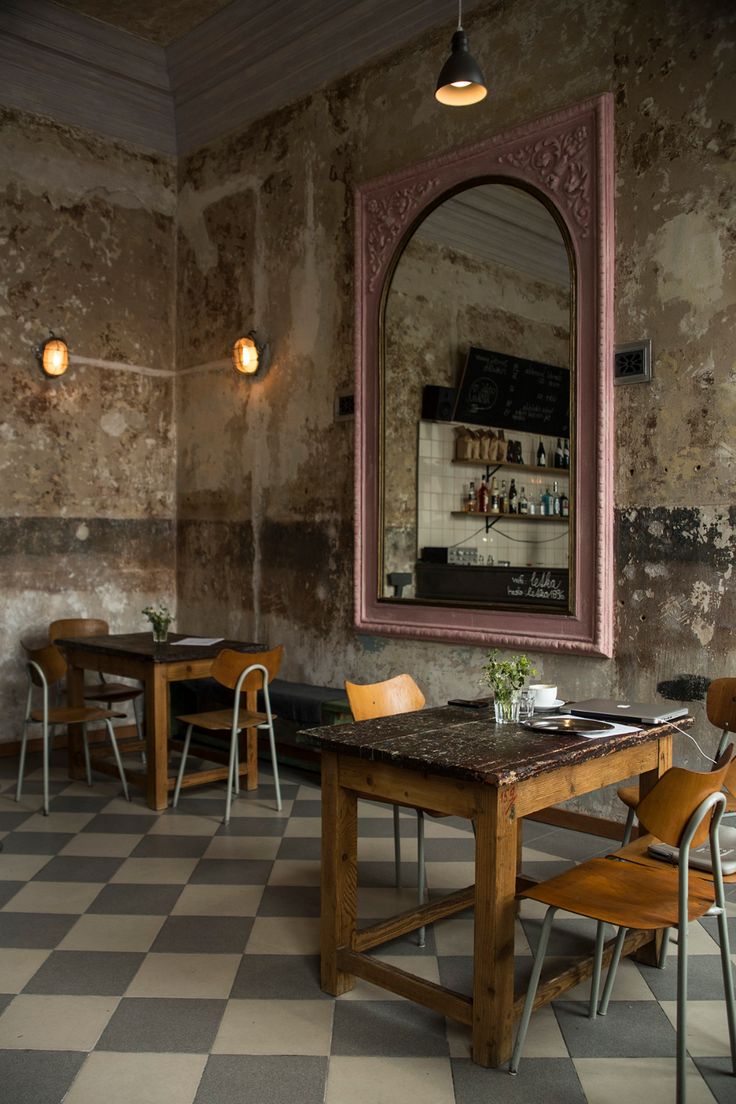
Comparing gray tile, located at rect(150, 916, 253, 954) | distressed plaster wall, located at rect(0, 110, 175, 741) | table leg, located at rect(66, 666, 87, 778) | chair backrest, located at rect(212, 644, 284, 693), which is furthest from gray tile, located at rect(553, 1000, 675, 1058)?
distressed plaster wall, located at rect(0, 110, 175, 741)

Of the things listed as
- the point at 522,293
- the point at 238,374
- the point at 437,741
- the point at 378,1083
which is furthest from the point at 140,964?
the point at 238,374

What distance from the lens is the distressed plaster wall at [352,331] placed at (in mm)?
4387

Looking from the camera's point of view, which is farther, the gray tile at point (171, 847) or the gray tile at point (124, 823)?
the gray tile at point (124, 823)

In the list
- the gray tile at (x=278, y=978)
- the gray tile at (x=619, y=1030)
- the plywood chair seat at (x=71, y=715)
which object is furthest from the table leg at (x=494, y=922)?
the plywood chair seat at (x=71, y=715)

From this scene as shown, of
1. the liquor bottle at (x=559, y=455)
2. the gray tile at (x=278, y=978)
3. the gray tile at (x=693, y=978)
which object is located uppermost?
the liquor bottle at (x=559, y=455)

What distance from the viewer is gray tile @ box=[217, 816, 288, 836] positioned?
487cm

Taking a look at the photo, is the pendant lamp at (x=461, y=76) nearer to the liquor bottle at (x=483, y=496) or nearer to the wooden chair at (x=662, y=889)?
the liquor bottle at (x=483, y=496)

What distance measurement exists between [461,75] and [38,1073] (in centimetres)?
380

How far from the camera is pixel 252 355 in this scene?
267 inches

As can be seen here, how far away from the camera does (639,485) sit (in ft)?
15.3

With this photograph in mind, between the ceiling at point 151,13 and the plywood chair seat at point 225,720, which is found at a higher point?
the ceiling at point 151,13

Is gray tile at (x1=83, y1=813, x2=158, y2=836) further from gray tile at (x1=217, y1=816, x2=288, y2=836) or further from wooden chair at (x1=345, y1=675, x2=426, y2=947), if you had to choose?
wooden chair at (x1=345, y1=675, x2=426, y2=947)

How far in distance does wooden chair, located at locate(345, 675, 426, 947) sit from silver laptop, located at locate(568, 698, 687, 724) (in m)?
0.67

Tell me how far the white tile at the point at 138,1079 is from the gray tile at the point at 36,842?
6.56 ft
